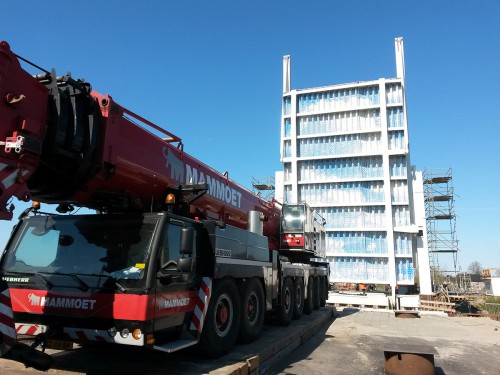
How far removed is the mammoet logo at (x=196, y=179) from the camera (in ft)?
19.4

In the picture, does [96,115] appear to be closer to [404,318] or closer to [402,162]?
[404,318]

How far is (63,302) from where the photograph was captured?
4.44 m

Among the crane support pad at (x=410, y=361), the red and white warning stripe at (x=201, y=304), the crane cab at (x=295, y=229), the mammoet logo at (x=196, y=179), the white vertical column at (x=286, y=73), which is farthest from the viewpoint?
the white vertical column at (x=286, y=73)

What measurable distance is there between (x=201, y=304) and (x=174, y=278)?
72 centimetres

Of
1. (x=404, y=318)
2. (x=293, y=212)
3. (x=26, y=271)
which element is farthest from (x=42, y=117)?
(x=404, y=318)

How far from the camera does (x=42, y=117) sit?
402cm

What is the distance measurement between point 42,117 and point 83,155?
588 mm

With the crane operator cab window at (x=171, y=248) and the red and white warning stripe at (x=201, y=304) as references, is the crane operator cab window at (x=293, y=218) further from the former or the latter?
the crane operator cab window at (x=171, y=248)

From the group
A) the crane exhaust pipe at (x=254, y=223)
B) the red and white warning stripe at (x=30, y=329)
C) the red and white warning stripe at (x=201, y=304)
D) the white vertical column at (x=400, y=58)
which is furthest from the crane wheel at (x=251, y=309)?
the white vertical column at (x=400, y=58)

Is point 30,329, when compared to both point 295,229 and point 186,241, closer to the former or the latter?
point 186,241

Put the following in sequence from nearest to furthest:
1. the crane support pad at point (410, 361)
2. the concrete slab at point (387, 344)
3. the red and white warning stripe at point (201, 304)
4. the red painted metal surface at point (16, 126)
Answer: the red painted metal surface at point (16, 126), the red and white warning stripe at point (201, 304), the crane support pad at point (410, 361), the concrete slab at point (387, 344)

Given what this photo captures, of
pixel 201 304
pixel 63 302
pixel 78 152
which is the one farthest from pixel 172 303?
pixel 78 152

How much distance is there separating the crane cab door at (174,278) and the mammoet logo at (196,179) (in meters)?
1.08

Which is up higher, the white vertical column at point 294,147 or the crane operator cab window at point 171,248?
the white vertical column at point 294,147
